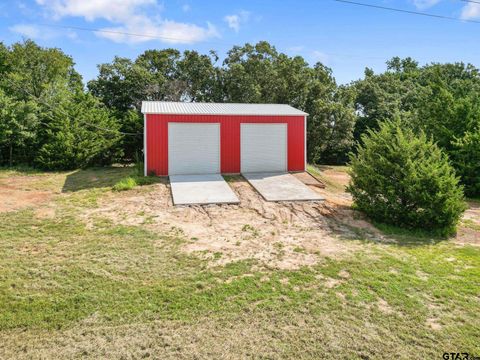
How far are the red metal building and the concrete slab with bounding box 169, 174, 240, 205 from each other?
66cm

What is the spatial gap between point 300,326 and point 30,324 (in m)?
2.92

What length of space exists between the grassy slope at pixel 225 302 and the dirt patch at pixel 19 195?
2.37 m

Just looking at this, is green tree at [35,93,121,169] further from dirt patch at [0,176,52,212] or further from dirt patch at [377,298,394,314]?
dirt patch at [377,298,394,314]

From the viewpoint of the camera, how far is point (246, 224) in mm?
7625

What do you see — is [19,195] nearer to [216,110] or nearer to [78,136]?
[78,136]

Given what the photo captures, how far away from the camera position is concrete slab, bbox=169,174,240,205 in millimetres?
8977

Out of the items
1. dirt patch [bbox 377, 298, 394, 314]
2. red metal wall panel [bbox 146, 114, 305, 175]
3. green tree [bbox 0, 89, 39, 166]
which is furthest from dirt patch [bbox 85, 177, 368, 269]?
green tree [bbox 0, 89, 39, 166]

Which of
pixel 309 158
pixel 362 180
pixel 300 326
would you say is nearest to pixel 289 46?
pixel 309 158

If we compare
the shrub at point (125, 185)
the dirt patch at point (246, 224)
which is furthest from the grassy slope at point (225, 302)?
the shrub at point (125, 185)

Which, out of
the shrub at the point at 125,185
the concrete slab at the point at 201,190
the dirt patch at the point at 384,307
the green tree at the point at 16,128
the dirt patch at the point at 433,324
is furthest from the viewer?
the green tree at the point at 16,128

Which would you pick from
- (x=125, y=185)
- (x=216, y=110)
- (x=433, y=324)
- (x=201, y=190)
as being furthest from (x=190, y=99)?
(x=433, y=324)

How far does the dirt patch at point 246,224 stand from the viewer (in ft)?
19.6

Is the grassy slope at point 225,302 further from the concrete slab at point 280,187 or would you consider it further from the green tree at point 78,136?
the green tree at point 78,136

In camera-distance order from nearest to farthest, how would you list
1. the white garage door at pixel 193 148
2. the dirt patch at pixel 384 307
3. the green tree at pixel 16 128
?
the dirt patch at pixel 384 307, the white garage door at pixel 193 148, the green tree at pixel 16 128
